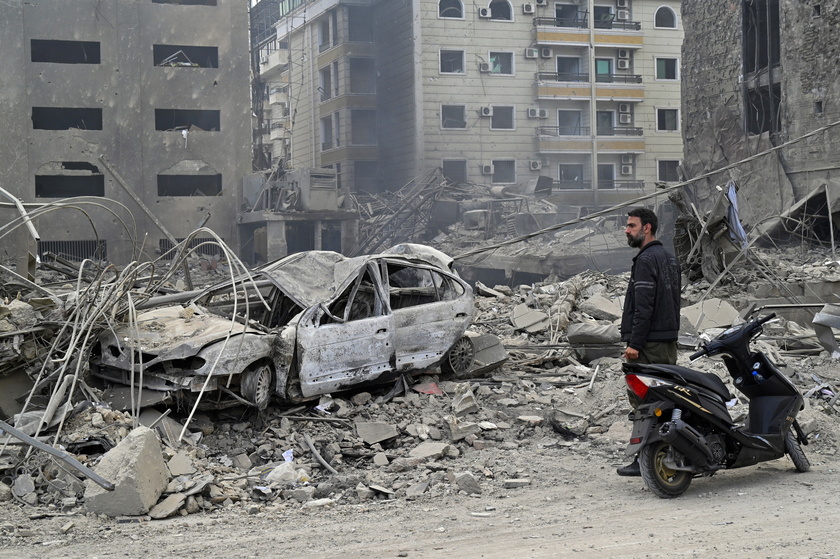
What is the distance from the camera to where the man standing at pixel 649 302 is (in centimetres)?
671

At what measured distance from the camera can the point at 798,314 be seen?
47.3 feet

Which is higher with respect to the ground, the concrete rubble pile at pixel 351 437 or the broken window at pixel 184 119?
the broken window at pixel 184 119

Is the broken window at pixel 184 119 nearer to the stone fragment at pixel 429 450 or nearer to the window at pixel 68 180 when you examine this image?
the window at pixel 68 180

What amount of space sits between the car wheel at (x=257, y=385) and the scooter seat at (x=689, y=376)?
Answer: 148 inches

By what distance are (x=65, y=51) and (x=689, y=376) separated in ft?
107

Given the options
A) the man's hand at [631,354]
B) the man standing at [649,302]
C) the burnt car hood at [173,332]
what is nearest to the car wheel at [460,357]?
the burnt car hood at [173,332]

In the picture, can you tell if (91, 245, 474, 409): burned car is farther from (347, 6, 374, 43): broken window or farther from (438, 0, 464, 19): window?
(347, 6, 374, 43): broken window

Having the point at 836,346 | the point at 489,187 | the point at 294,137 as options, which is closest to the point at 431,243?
the point at 489,187

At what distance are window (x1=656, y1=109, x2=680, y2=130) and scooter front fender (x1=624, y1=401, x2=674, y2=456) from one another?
170 feet

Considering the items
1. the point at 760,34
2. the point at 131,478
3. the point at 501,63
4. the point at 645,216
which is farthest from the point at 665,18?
the point at 131,478

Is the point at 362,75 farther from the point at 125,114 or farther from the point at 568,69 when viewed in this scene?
the point at 125,114

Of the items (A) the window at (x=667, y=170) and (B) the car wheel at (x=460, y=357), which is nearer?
(B) the car wheel at (x=460, y=357)

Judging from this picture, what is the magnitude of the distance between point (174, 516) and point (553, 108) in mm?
47683

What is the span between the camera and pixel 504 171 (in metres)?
50.2
